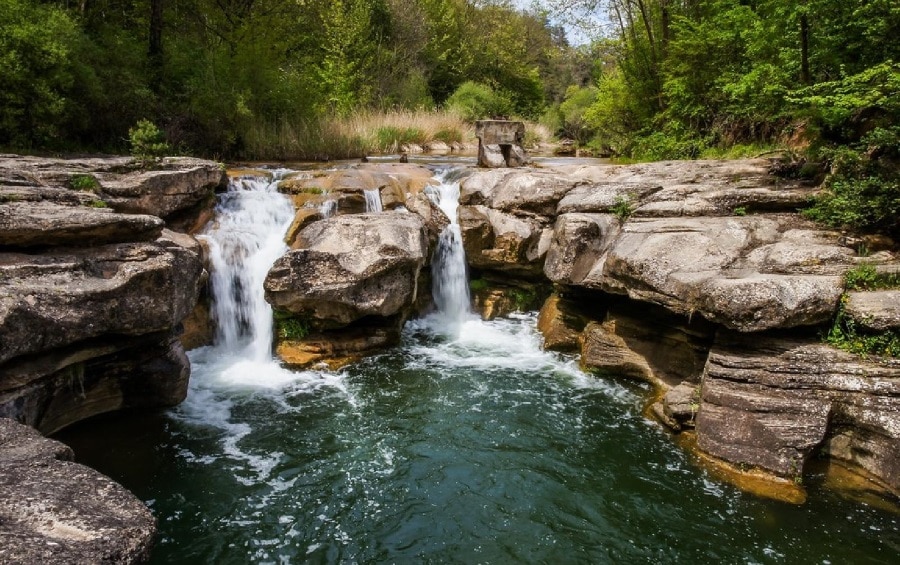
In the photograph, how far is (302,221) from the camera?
10.3 meters

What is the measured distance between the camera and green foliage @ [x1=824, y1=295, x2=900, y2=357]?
18.6 ft

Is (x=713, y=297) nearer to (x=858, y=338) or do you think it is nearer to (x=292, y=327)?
(x=858, y=338)

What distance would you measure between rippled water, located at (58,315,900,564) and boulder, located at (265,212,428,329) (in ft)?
3.59

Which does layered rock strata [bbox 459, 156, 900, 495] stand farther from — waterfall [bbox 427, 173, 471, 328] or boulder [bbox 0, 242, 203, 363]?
boulder [bbox 0, 242, 203, 363]

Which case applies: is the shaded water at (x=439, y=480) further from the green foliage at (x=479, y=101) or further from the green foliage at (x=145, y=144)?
the green foliage at (x=479, y=101)

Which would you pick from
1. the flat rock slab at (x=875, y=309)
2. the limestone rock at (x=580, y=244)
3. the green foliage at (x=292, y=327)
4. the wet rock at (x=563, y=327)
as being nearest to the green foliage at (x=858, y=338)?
the flat rock slab at (x=875, y=309)

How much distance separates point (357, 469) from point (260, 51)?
13862mm

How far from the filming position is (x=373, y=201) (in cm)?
1105

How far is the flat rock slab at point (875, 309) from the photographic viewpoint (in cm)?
567

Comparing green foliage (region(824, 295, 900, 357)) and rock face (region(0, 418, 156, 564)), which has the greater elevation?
rock face (region(0, 418, 156, 564))

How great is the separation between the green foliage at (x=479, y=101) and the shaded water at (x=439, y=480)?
890 inches

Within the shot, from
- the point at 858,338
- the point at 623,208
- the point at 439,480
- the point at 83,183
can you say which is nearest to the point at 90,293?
the point at 83,183

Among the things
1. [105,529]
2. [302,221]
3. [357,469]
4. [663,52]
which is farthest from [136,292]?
[663,52]

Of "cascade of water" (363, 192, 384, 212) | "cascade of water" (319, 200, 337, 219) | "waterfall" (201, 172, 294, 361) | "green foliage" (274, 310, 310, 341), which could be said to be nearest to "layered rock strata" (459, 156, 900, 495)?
"cascade of water" (363, 192, 384, 212)
